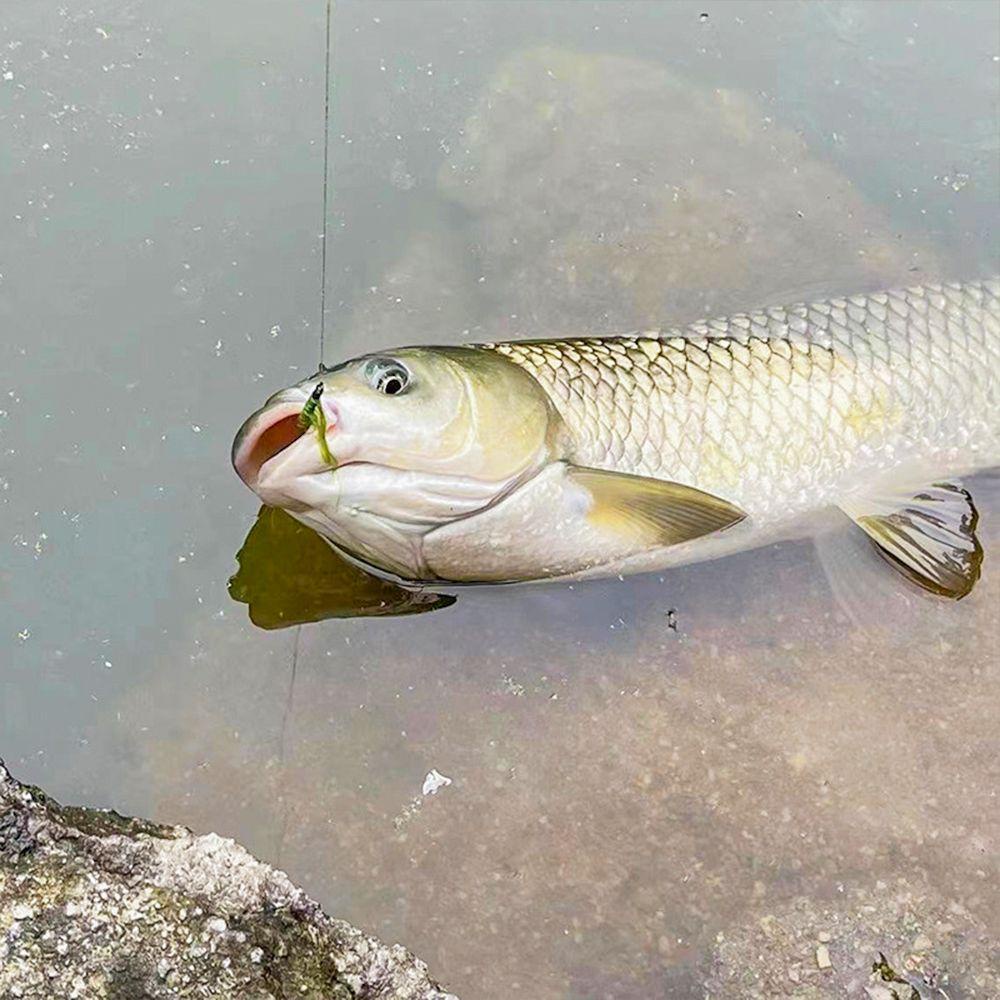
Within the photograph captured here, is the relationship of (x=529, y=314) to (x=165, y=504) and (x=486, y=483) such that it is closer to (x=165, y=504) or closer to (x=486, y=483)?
(x=486, y=483)

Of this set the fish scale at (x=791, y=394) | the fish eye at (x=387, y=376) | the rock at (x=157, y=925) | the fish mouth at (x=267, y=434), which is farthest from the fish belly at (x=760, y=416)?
the rock at (x=157, y=925)

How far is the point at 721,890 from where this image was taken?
8.27 feet

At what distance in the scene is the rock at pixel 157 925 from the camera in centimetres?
185

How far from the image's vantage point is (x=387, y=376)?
2561 millimetres

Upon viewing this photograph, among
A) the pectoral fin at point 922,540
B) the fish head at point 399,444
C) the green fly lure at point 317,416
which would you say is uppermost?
the green fly lure at point 317,416

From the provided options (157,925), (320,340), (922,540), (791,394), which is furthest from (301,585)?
(922,540)

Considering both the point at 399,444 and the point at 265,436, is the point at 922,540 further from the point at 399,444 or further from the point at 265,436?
the point at 265,436

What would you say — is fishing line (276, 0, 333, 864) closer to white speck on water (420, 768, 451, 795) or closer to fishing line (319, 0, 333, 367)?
fishing line (319, 0, 333, 367)

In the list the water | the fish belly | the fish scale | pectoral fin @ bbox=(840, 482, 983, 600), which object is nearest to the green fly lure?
the fish belly

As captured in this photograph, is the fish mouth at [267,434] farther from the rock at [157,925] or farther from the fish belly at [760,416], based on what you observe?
the rock at [157,925]

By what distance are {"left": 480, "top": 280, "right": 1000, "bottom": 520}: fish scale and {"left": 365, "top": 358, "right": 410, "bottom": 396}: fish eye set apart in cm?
32

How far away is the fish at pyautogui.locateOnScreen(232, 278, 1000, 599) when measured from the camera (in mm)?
2580

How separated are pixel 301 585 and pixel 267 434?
589 mm

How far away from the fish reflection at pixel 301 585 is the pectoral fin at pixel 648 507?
47 cm
